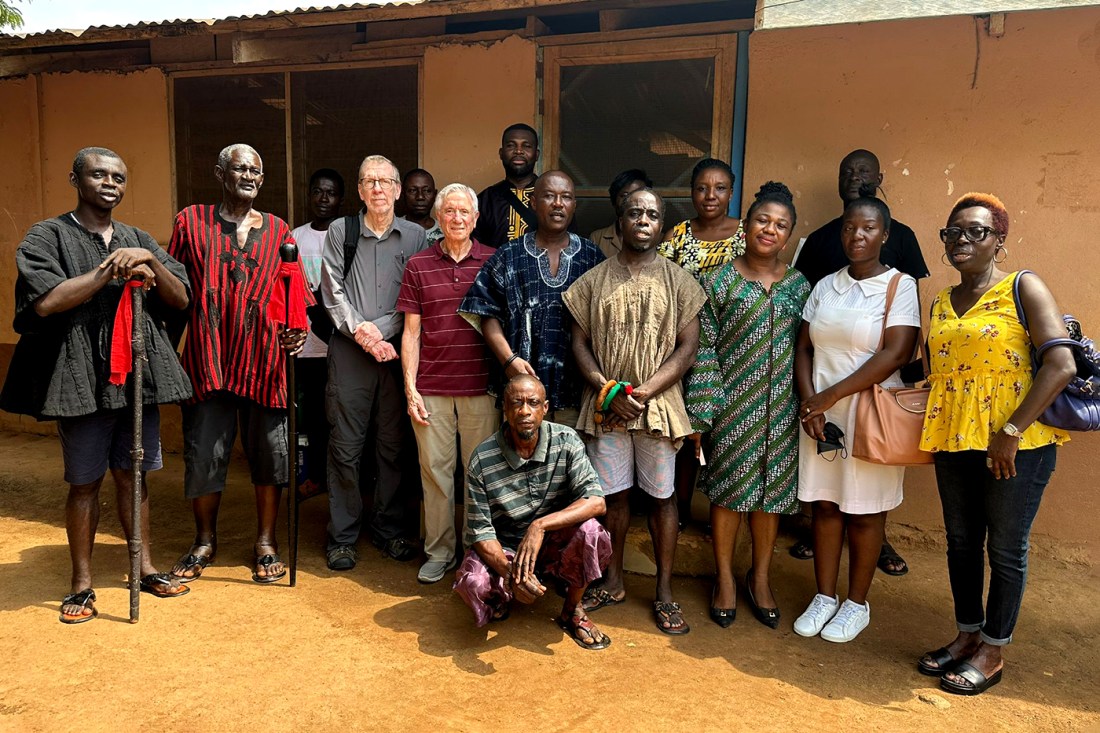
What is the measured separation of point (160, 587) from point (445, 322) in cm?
177

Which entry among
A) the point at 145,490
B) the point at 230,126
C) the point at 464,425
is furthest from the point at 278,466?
the point at 230,126

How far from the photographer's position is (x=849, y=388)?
10.9 feet

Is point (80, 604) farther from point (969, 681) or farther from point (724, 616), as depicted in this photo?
point (969, 681)

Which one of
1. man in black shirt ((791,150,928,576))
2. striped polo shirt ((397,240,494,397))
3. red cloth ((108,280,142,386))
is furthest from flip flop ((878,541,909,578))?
red cloth ((108,280,142,386))

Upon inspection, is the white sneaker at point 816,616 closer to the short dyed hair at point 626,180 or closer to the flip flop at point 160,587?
the short dyed hair at point 626,180

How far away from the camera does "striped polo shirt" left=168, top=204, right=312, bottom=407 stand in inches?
148

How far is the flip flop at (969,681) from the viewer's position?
10.1 ft

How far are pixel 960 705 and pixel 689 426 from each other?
144 cm

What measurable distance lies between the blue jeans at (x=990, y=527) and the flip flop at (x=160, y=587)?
333 centimetres

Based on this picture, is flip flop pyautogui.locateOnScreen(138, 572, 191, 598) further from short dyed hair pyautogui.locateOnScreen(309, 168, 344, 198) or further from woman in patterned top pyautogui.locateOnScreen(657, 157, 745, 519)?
woman in patterned top pyautogui.locateOnScreen(657, 157, 745, 519)

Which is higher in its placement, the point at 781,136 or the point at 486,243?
the point at 781,136

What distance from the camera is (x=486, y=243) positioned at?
4.45m

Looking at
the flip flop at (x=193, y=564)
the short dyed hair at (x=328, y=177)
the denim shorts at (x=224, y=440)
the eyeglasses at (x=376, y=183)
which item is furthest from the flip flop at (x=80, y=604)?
the short dyed hair at (x=328, y=177)

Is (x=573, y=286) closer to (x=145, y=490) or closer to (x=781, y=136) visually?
(x=781, y=136)
